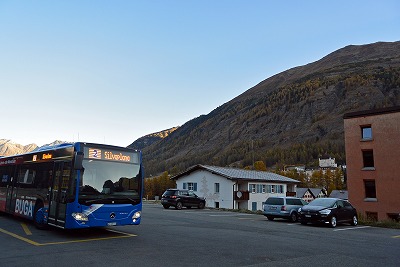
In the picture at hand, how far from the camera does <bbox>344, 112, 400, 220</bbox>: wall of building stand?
115 ft

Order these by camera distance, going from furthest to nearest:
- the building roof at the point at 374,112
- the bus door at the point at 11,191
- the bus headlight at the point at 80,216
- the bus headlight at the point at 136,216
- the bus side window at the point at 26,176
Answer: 1. the building roof at the point at 374,112
2. the bus door at the point at 11,191
3. the bus side window at the point at 26,176
4. the bus headlight at the point at 136,216
5. the bus headlight at the point at 80,216

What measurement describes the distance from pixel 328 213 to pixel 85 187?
13526mm

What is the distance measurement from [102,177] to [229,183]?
40860 millimetres

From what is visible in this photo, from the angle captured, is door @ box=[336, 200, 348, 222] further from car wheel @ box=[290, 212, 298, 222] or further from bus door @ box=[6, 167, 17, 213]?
bus door @ box=[6, 167, 17, 213]

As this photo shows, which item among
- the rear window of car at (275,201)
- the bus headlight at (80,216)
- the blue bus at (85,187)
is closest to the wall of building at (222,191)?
the rear window of car at (275,201)

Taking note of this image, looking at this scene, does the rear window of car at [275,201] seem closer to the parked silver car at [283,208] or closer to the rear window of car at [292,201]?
the parked silver car at [283,208]

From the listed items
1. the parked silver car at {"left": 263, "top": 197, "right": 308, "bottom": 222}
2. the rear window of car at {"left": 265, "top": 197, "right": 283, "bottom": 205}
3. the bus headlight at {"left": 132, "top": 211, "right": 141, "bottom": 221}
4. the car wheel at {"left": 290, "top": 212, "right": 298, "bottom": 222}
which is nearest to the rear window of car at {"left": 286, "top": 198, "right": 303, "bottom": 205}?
the parked silver car at {"left": 263, "top": 197, "right": 308, "bottom": 222}

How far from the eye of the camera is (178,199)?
1347 inches

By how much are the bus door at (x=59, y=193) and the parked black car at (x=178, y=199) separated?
22224mm

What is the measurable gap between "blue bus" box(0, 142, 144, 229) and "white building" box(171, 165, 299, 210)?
126 feet

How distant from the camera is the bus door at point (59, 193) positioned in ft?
37.4

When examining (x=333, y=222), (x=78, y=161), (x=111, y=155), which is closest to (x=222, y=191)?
(x=333, y=222)

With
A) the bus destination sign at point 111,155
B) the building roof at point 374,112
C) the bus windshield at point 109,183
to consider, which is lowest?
the bus windshield at point 109,183

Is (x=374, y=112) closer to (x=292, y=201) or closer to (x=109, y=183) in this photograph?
(x=292, y=201)
